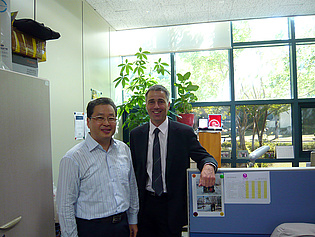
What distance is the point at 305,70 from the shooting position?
439cm

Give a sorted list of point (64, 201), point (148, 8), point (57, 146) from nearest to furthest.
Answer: point (64, 201), point (57, 146), point (148, 8)

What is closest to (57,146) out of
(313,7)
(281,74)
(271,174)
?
(271,174)

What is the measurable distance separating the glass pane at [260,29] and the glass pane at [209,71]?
1.30 ft

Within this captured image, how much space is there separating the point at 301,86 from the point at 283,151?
116 cm

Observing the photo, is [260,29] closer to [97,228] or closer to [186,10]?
[186,10]

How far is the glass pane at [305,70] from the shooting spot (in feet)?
14.4

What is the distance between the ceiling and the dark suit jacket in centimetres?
235

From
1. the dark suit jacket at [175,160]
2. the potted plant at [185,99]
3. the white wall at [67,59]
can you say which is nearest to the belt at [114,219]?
the dark suit jacket at [175,160]

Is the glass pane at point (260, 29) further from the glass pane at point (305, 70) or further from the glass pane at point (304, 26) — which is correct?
the glass pane at point (305, 70)

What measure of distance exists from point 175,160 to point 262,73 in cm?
338

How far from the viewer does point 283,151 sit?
171 inches

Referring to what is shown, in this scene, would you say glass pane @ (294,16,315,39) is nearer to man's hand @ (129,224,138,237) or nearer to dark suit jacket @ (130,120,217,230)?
dark suit jacket @ (130,120,217,230)

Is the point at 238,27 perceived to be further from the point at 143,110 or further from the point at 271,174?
the point at 271,174

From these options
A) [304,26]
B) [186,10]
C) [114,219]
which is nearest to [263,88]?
[304,26]
